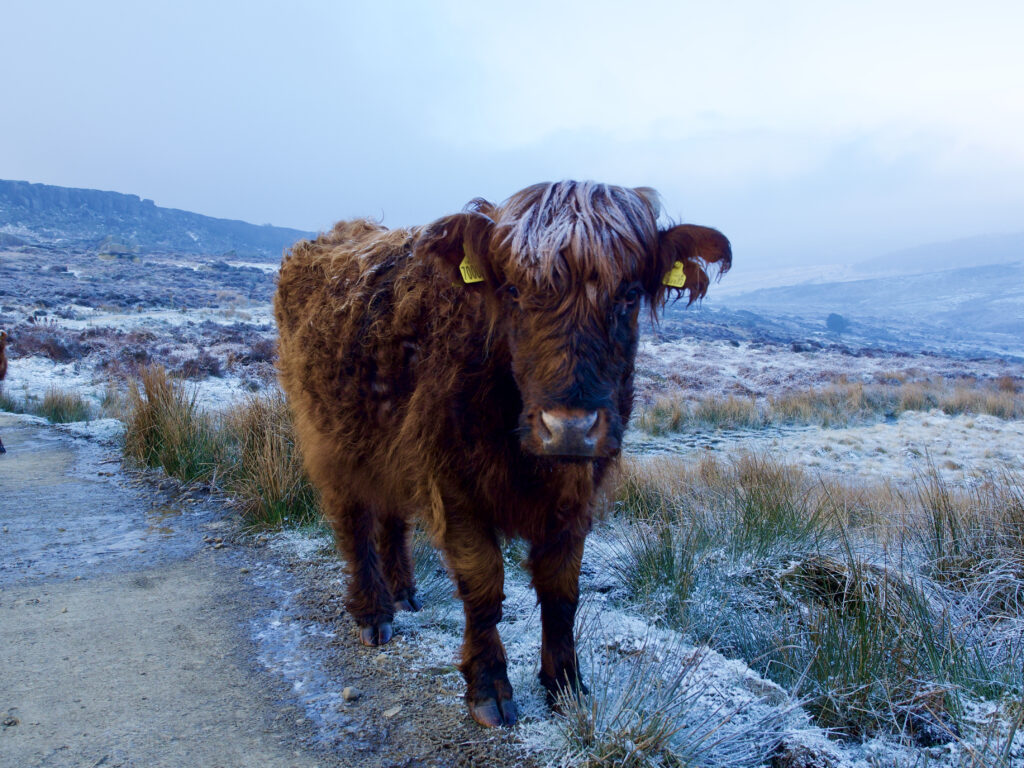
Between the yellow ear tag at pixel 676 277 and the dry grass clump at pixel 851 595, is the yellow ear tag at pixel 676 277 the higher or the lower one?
the higher one

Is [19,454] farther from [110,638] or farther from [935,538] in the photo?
[935,538]

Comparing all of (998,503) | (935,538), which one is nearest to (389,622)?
(935,538)

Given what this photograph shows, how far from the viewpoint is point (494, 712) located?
2.47 meters

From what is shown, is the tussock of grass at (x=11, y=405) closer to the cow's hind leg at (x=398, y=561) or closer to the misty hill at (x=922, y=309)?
the cow's hind leg at (x=398, y=561)

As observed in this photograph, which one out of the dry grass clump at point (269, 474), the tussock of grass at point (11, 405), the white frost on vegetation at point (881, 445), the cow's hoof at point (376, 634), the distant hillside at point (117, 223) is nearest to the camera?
the cow's hoof at point (376, 634)

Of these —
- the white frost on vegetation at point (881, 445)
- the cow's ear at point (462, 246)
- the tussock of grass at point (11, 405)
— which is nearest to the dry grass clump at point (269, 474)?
the cow's ear at point (462, 246)

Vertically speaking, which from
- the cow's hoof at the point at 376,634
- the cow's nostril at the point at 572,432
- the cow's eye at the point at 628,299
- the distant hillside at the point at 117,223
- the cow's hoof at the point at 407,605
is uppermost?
the distant hillside at the point at 117,223

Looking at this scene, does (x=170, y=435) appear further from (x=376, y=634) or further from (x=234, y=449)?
(x=376, y=634)

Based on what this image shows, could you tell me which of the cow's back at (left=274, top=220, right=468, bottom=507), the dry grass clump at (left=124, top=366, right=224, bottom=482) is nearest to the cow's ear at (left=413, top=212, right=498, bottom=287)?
the cow's back at (left=274, top=220, right=468, bottom=507)

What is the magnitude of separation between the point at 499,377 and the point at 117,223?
359 feet

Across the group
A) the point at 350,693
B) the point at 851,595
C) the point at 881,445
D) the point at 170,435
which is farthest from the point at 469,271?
the point at 881,445

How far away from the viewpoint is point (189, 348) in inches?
676

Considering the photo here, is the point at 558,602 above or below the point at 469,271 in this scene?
below

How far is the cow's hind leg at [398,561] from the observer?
3627 mm
